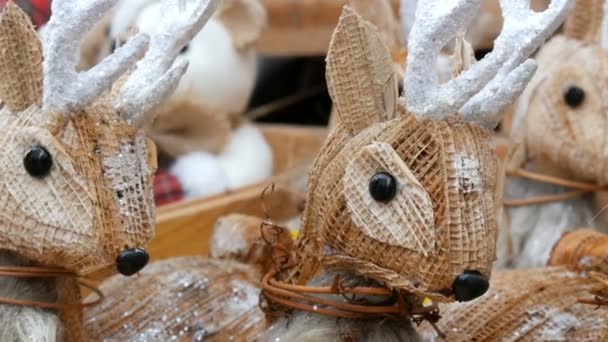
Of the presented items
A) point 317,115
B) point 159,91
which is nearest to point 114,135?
point 159,91

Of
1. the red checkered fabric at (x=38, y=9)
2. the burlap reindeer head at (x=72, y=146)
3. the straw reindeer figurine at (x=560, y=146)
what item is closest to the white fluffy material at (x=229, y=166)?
the red checkered fabric at (x=38, y=9)

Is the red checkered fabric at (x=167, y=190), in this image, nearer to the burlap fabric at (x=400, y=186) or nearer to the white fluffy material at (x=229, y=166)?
the white fluffy material at (x=229, y=166)

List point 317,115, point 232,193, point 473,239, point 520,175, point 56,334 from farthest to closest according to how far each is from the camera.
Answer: point 317,115, point 232,193, point 520,175, point 56,334, point 473,239

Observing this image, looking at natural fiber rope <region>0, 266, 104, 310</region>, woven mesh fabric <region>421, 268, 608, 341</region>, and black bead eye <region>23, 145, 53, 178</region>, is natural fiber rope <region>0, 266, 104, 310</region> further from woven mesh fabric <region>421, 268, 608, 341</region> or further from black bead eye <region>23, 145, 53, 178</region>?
woven mesh fabric <region>421, 268, 608, 341</region>

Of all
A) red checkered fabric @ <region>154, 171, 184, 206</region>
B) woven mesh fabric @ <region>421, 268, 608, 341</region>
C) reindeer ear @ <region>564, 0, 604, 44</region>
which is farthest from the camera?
red checkered fabric @ <region>154, 171, 184, 206</region>

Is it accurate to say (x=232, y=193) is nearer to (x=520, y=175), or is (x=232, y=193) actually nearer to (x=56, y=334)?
(x=520, y=175)

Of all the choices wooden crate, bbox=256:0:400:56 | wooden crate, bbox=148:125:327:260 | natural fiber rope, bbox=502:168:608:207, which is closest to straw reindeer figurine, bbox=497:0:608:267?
natural fiber rope, bbox=502:168:608:207
